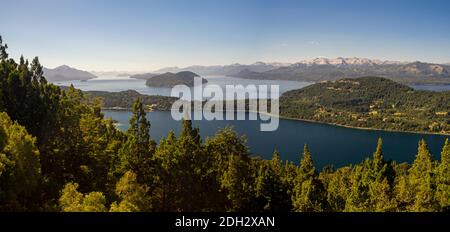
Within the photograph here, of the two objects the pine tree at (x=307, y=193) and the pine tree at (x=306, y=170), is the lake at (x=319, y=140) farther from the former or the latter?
the pine tree at (x=307, y=193)

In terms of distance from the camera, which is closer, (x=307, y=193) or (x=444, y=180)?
(x=444, y=180)

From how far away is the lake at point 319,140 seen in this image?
9044 centimetres

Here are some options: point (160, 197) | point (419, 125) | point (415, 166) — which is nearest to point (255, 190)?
point (160, 197)

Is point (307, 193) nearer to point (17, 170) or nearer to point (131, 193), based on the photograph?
point (131, 193)

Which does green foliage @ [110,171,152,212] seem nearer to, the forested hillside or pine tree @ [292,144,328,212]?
pine tree @ [292,144,328,212]

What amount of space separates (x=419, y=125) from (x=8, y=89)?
134942 mm

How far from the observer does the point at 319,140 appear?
10888 centimetres

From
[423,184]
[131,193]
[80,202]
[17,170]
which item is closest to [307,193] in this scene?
[423,184]

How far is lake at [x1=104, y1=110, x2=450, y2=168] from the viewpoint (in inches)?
3561

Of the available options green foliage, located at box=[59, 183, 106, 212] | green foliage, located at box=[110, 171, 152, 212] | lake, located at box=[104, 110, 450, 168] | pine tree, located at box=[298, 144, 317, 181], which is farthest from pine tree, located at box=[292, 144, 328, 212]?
lake, located at box=[104, 110, 450, 168]

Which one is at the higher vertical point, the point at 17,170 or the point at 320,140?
the point at 17,170
